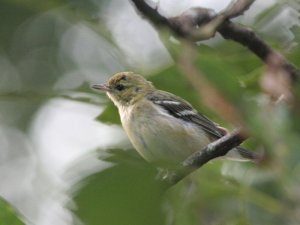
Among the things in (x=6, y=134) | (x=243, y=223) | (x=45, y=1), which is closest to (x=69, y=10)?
(x=45, y=1)

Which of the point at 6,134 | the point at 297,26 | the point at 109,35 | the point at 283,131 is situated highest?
the point at 283,131

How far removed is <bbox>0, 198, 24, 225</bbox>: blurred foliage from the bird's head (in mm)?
4194

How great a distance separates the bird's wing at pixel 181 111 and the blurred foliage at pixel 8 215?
3637 millimetres

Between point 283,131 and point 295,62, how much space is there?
1.96ft

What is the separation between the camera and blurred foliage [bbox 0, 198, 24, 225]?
1366 mm

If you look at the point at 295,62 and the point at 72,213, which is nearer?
the point at 72,213

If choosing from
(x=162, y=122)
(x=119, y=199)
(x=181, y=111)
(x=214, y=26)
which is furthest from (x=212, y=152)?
(x=181, y=111)

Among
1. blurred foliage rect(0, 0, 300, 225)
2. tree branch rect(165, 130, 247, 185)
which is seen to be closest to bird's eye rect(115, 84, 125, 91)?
blurred foliage rect(0, 0, 300, 225)

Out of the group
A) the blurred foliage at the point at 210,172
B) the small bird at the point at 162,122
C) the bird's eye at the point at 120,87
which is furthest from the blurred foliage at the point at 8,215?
the bird's eye at the point at 120,87

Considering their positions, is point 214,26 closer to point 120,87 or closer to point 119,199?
point 119,199

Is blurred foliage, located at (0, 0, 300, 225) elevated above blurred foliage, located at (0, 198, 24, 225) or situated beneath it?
elevated above

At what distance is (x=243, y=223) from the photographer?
4.73 feet

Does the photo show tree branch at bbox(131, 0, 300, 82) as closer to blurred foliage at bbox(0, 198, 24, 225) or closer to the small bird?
blurred foliage at bbox(0, 198, 24, 225)

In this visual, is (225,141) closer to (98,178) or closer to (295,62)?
(295,62)
